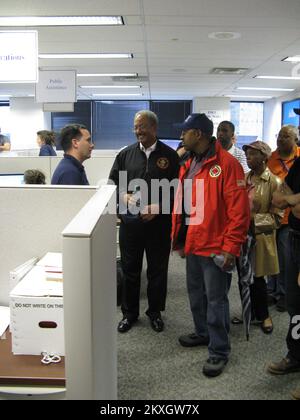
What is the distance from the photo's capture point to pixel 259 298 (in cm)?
293

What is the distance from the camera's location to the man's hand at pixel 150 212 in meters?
2.84

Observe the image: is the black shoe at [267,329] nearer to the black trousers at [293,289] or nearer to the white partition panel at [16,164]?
the black trousers at [293,289]

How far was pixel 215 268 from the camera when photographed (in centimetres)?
230

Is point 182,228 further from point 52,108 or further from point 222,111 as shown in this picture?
point 222,111

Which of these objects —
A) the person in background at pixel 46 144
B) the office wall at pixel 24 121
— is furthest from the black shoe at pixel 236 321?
the office wall at pixel 24 121

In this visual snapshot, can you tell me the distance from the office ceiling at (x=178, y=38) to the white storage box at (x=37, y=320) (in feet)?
11.0

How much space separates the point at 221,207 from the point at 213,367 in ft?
2.90

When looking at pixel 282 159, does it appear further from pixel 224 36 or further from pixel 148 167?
pixel 224 36

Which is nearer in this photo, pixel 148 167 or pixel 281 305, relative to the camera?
Answer: pixel 148 167

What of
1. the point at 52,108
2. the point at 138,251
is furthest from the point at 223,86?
the point at 138,251

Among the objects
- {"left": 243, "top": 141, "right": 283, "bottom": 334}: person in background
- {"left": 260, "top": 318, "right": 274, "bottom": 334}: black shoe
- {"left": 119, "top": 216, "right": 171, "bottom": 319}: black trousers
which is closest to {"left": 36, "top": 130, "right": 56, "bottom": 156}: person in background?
{"left": 119, "top": 216, "right": 171, "bottom": 319}: black trousers

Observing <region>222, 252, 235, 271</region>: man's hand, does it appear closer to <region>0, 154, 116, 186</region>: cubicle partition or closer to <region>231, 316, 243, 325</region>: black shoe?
<region>231, 316, 243, 325</region>: black shoe

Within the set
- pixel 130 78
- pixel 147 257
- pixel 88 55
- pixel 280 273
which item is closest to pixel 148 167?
pixel 147 257
